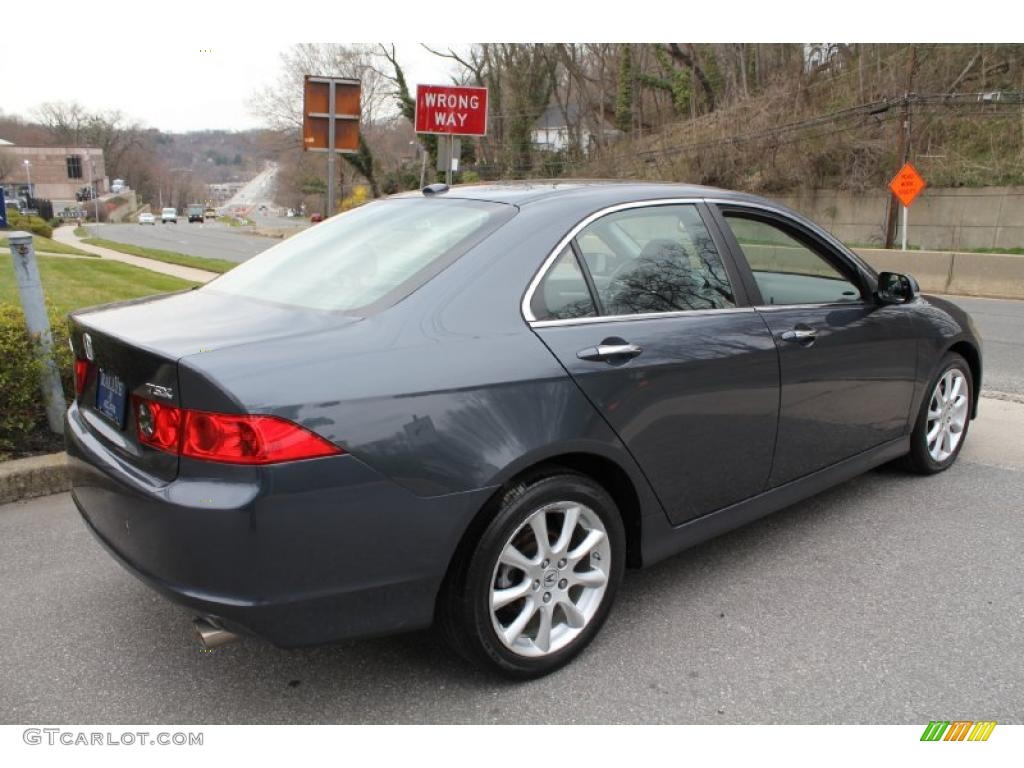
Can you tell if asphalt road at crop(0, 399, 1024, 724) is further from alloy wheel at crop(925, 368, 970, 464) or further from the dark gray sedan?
alloy wheel at crop(925, 368, 970, 464)

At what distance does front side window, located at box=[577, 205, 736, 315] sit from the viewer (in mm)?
2867

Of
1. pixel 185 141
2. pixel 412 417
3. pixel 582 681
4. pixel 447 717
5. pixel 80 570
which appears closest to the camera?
pixel 412 417

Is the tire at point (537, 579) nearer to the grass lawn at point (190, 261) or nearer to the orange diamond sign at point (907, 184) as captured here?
the grass lawn at point (190, 261)

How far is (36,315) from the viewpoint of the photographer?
434 cm

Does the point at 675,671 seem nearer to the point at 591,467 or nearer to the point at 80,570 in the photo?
the point at 591,467

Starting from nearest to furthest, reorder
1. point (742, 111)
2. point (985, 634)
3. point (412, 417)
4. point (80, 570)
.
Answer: point (412, 417) < point (985, 634) < point (80, 570) < point (742, 111)

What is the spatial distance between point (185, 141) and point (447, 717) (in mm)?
163753

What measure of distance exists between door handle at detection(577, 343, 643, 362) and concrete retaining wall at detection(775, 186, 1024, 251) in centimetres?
2190

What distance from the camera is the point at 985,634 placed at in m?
2.87

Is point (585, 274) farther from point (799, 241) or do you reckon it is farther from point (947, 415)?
point (947, 415)

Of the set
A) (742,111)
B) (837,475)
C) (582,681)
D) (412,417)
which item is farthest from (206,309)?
(742,111)

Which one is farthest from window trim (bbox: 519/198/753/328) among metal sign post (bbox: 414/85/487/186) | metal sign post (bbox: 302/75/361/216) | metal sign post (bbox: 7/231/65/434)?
metal sign post (bbox: 414/85/487/186)

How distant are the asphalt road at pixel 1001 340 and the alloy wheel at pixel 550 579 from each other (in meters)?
5.48
